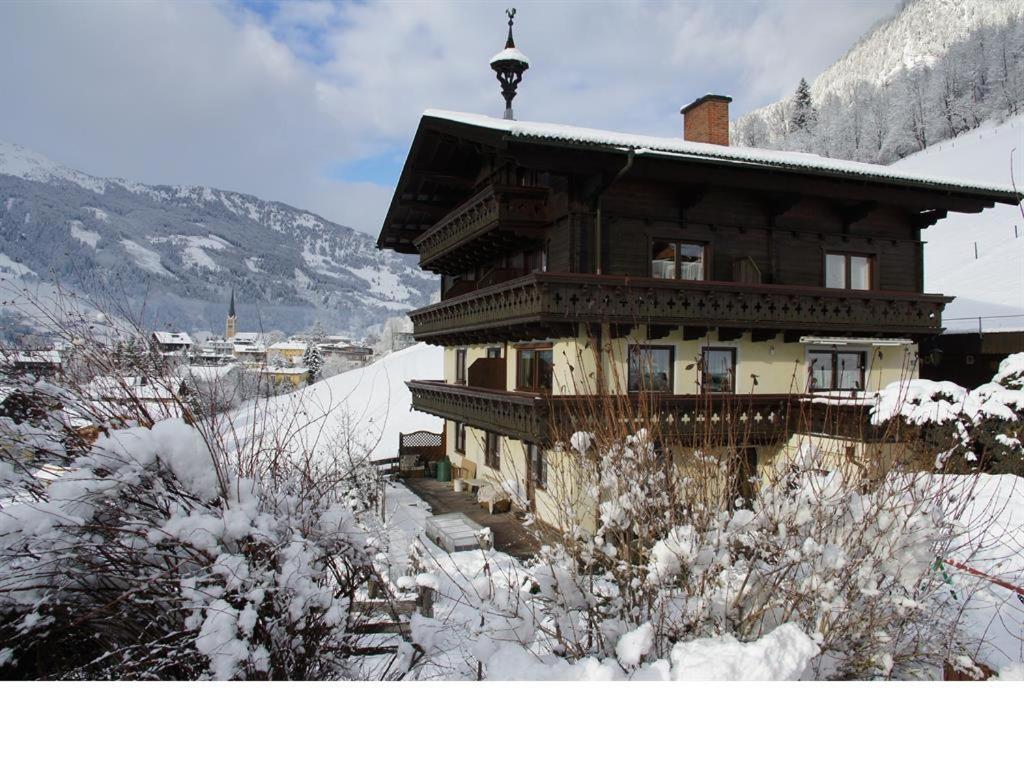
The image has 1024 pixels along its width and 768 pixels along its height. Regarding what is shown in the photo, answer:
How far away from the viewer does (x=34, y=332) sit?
388 centimetres

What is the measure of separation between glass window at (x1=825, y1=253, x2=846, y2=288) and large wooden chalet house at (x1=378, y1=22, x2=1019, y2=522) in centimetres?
5

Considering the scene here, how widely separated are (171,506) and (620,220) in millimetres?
12441

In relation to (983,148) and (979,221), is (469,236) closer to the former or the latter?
(979,221)

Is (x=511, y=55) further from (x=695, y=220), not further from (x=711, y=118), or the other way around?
(x=695, y=220)

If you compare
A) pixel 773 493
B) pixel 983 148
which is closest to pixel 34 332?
pixel 773 493

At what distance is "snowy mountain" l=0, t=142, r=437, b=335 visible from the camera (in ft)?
14.8

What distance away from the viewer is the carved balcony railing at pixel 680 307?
12.5 metres

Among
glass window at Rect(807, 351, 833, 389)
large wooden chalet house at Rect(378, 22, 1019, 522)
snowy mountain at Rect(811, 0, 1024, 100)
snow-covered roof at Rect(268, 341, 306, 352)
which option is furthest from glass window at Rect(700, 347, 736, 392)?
snow-covered roof at Rect(268, 341, 306, 352)

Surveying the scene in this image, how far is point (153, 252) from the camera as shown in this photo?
23188mm

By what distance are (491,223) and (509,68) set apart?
5250mm

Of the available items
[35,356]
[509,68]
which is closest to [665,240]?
[509,68]

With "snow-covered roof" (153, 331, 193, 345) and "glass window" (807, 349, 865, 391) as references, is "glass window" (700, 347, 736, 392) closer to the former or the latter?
"glass window" (807, 349, 865, 391)

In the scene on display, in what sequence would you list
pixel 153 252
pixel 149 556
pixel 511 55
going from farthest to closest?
pixel 153 252 < pixel 511 55 < pixel 149 556

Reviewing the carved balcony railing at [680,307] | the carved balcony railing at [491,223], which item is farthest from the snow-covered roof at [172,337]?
the carved balcony railing at [491,223]
